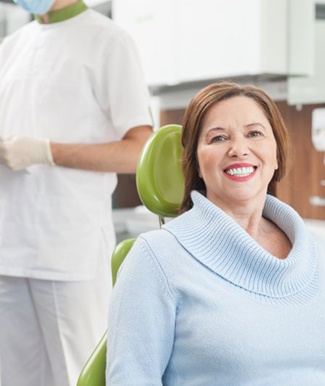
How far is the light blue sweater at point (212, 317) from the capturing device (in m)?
1.15

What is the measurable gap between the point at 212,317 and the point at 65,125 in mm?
945

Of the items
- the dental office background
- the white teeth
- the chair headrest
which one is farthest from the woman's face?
the dental office background

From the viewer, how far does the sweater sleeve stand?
116 cm

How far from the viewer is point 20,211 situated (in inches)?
75.1

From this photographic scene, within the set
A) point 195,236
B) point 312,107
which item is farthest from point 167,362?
point 312,107

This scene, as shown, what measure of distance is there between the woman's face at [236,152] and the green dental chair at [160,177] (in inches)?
4.5

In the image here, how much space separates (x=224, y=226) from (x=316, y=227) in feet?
5.03

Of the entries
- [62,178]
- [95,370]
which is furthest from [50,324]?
[95,370]

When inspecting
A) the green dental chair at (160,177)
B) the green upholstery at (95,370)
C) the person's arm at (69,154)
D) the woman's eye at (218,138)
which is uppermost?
the woman's eye at (218,138)

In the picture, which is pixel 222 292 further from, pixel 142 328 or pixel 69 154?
pixel 69 154

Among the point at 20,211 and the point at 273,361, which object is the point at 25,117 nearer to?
the point at 20,211

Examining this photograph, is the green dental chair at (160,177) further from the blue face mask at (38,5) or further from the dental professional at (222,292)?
the blue face mask at (38,5)

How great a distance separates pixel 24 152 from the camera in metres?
1.83

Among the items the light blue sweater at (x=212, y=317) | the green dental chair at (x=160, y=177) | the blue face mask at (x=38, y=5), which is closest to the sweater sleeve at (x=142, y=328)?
the light blue sweater at (x=212, y=317)
